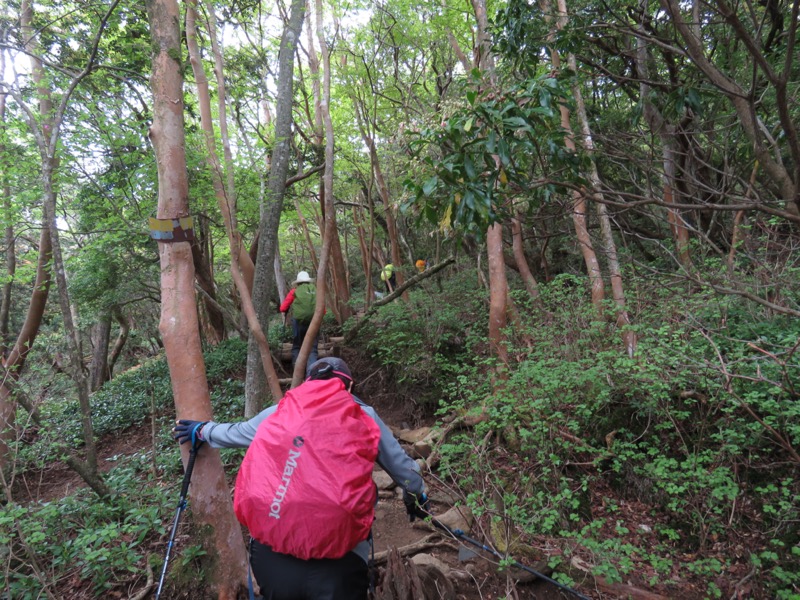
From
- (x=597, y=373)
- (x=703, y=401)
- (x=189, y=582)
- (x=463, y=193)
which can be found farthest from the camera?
(x=597, y=373)

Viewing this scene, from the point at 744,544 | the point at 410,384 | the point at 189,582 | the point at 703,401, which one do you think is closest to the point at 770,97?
the point at 703,401

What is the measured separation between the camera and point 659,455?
394 cm

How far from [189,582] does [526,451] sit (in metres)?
3.35

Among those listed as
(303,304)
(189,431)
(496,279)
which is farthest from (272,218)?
(189,431)

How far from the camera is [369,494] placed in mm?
1983

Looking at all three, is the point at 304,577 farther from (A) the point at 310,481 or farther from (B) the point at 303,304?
(B) the point at 303,304

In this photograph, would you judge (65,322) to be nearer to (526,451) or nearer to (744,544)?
(526,451)

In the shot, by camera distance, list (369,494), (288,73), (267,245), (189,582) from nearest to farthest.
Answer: (369,494) → (189,582) → (267,245) → (288,73)

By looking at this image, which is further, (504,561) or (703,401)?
(703,401)

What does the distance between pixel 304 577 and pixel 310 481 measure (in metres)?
0.52

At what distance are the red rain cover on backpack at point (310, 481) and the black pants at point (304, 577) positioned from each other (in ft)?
0.46

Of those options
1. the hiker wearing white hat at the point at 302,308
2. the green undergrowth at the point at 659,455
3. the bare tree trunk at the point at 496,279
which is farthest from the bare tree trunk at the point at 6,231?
the green undergrowth at the point at 659,455

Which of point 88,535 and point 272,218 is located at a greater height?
point 272,218

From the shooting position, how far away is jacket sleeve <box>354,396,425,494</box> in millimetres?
2379
